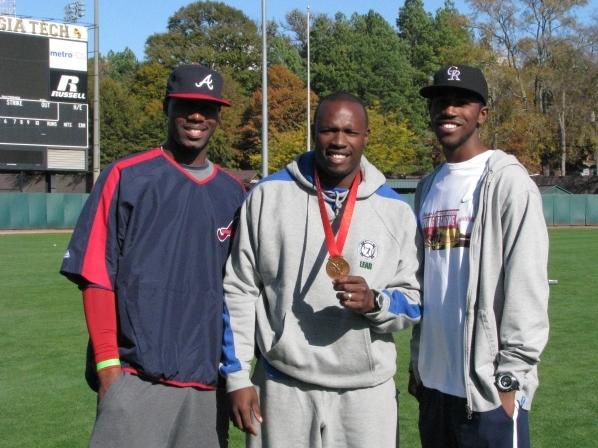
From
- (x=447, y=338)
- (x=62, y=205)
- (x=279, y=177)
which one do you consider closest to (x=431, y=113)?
(x=279, y=177)

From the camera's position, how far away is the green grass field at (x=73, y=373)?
6125 mm

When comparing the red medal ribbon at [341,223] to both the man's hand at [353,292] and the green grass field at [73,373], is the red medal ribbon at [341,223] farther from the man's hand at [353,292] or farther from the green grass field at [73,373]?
the green grass field at [73,373]

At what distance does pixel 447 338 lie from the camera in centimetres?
368

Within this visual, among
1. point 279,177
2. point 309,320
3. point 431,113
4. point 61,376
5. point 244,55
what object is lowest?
point 61,376

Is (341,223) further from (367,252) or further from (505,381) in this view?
(505,381)

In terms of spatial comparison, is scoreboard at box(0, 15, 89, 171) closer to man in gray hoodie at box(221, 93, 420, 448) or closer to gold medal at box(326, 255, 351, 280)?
man in gray hoodie at box(221, 93, 420, 448)

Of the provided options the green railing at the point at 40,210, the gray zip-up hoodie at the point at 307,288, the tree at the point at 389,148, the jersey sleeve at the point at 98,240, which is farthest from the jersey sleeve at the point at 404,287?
the tree at the point at 389,148

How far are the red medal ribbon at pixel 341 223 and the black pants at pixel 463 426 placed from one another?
2.90 feet

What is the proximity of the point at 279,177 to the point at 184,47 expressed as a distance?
7000cm

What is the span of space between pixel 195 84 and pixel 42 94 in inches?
1213

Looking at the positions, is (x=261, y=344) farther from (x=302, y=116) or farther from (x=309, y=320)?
Answer: (x=302, y=116)

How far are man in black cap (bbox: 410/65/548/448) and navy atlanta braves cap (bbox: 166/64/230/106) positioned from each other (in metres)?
1.03

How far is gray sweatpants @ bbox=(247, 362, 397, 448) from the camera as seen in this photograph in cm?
350

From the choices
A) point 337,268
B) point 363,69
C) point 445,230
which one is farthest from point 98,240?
point 363,69
